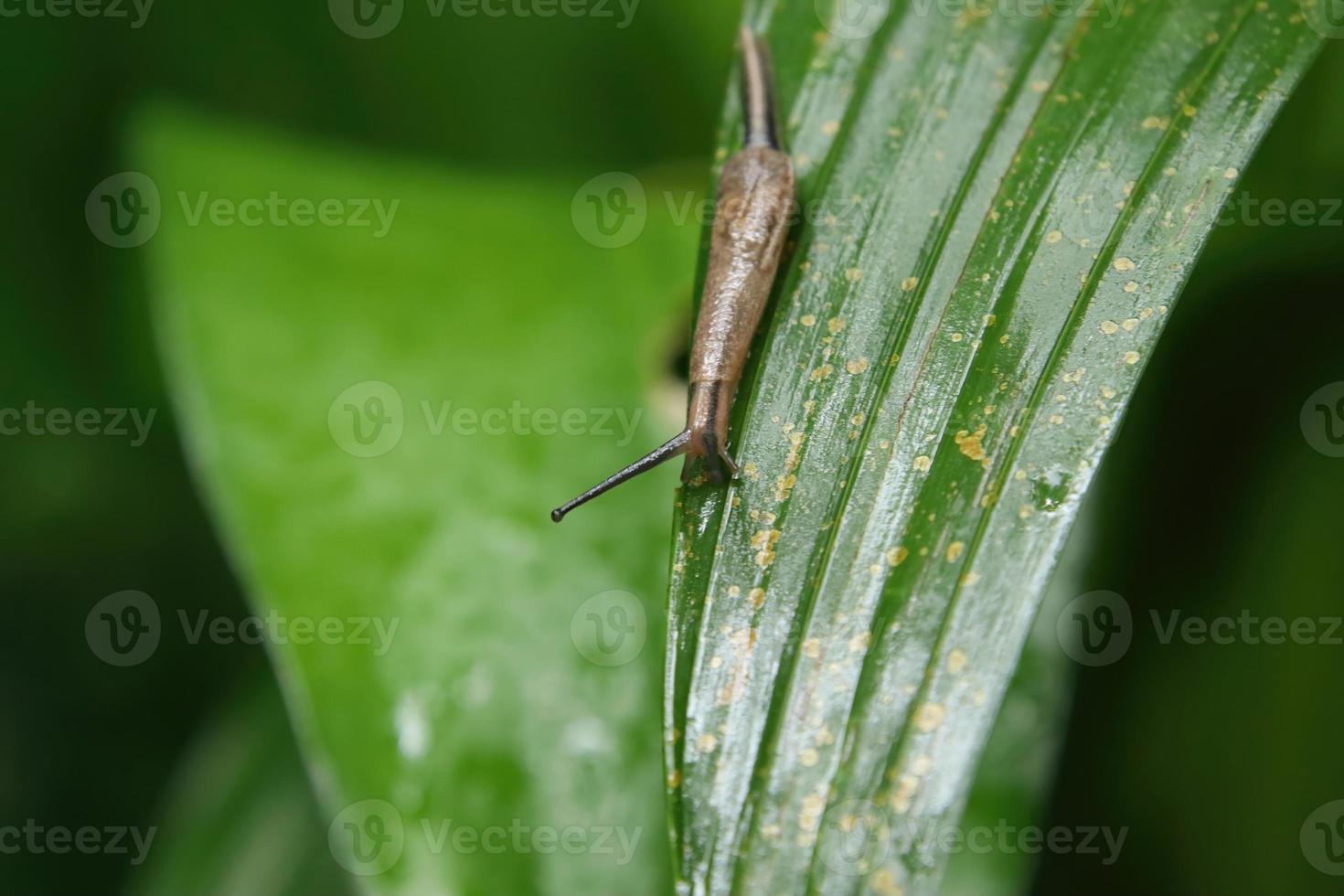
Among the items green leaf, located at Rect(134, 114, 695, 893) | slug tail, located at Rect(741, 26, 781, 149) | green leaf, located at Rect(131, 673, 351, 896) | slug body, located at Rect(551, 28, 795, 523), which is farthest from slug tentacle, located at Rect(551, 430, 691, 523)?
green leaf, located at Rect(131, 673, 351, 896)

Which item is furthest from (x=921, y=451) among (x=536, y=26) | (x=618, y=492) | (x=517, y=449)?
(x=536, y=26)

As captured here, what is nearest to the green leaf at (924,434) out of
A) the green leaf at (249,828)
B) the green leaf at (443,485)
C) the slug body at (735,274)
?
the slug body at (735,274)

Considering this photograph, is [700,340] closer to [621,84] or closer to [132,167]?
[621,84]

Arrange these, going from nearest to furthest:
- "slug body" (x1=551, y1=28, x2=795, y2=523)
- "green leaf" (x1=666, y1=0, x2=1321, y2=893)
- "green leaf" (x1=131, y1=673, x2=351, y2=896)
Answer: "green leaf" (x1=666, y1=0, x2=1321, y2=893), "slug body" (x1=551, y1=28, x2=795, y2=523), "green leaf" (x1=131, y1=673, x2=351, y2=896)

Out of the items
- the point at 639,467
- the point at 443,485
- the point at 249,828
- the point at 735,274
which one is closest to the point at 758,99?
the point at 735,274

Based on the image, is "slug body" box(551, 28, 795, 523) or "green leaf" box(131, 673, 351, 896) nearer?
"slug body" box(551, 28, 795, 523)

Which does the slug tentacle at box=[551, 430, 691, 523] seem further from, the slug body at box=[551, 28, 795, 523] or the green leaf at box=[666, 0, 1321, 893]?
the green leaf at box=[666, 0, 1321, 893]

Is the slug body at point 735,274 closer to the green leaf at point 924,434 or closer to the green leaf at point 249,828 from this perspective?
the green leaf at point 924,434
